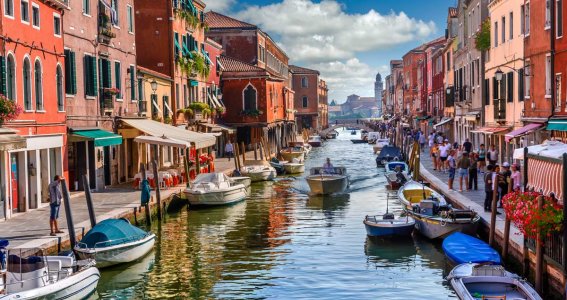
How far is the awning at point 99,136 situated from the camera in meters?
26.5

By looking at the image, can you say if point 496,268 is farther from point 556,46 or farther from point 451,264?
point 556,46

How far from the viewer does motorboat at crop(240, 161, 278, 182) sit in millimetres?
40000

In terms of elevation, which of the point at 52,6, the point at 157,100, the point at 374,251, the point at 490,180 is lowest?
the point at 374,251

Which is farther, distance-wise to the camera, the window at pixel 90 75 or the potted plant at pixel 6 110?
the window at pixel 90 75

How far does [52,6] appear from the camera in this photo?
2475cm

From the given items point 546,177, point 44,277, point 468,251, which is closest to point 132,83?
point 468,251

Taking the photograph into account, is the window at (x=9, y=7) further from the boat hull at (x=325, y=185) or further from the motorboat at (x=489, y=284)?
the boat hull at (x=325, y=185)

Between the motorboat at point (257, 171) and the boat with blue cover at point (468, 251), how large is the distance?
2212 centimetres

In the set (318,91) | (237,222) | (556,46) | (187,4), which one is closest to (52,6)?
(237,222)

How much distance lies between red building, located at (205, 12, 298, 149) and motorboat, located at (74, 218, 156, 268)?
3728cm

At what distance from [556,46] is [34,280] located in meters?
18.6

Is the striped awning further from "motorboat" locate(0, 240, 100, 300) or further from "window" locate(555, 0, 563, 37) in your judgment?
"window" locate(555, 0, 563, 37)

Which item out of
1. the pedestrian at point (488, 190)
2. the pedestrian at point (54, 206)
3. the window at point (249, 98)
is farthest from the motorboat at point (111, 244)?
the window at point (249, 98)

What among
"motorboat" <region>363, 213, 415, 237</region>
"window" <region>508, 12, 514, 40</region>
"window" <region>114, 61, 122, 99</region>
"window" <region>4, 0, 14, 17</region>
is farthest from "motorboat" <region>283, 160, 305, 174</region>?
"window" <region>4, 0, 14, 17</region>
